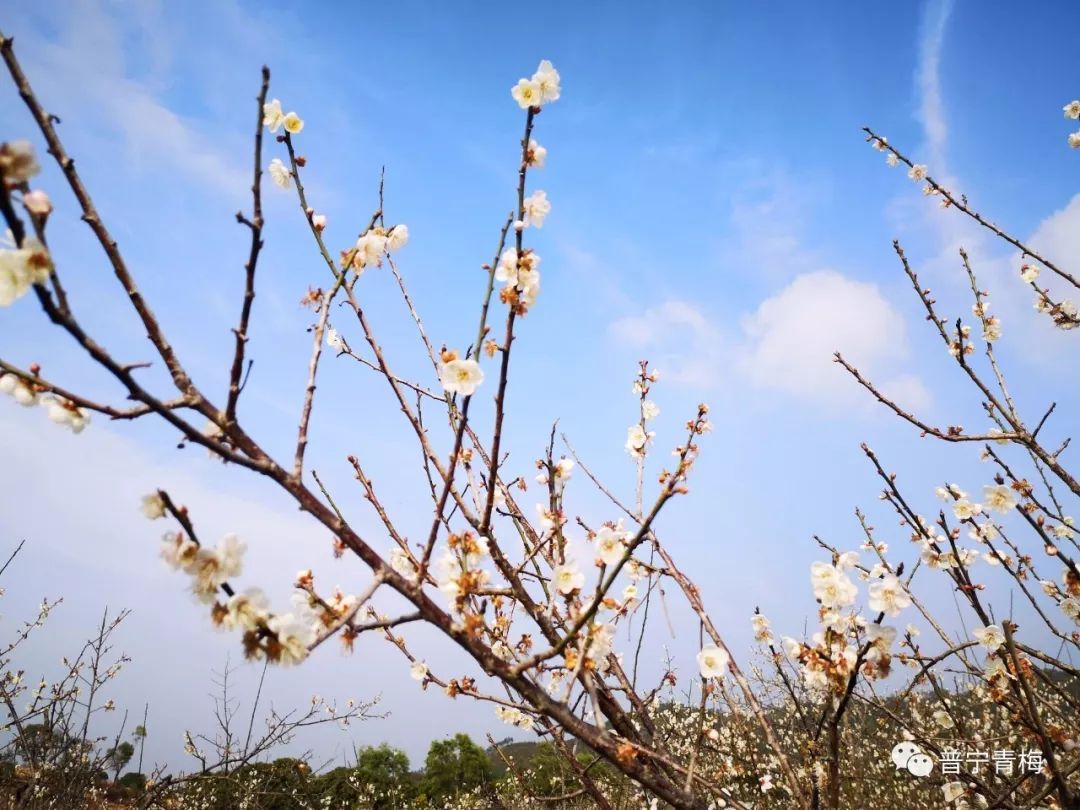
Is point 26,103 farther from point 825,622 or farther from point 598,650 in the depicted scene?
point 825,622

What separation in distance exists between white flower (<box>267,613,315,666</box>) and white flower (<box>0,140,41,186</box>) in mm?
963

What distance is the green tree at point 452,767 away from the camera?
2245 cm

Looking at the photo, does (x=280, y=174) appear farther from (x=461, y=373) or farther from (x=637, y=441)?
(x=637, y=441)

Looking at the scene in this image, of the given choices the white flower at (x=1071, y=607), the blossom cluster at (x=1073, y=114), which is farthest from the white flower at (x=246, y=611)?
the blossom cluster at (x=1073, y=114)

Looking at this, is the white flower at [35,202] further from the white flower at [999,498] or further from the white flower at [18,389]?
the white flower at [999,498]

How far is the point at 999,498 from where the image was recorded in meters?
3.99

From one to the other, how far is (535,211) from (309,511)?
1288 mm

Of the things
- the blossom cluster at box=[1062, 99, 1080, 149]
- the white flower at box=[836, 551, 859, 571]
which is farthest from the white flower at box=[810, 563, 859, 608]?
the blossom cluster at box=[1062, 99, 1080, 149]

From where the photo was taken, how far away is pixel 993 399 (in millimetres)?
3295

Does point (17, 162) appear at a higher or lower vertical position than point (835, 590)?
higher

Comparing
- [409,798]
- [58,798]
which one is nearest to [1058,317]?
[58,798]

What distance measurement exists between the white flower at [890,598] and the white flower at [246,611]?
6.14 ft

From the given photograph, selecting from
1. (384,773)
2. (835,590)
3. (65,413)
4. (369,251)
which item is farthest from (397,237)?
(384,773)

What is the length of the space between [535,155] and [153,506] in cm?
146
